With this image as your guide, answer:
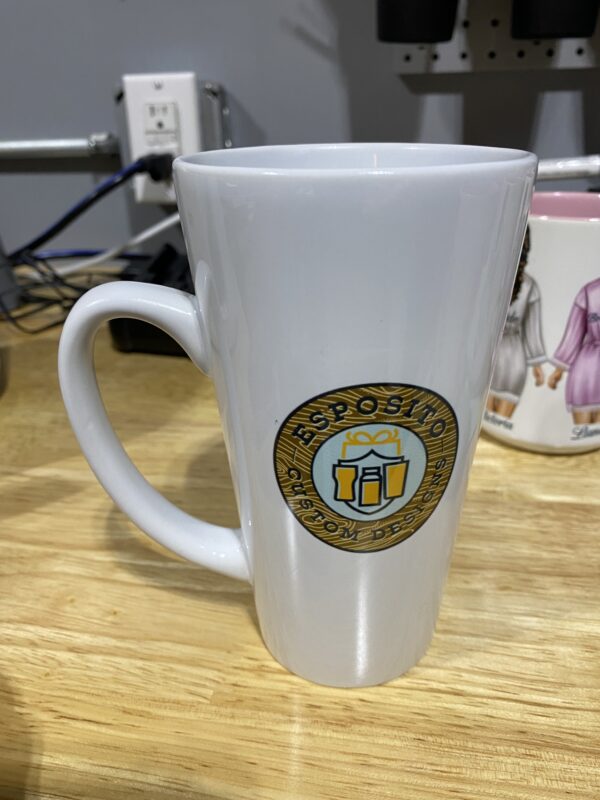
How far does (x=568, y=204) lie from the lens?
1.52 ft

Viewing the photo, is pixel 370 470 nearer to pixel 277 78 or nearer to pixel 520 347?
pixel 520 347

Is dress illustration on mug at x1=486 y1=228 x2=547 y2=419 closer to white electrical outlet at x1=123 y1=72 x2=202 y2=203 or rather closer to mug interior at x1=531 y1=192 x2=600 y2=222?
mug interior at x1=531 y1=192 x2=600 y2=222

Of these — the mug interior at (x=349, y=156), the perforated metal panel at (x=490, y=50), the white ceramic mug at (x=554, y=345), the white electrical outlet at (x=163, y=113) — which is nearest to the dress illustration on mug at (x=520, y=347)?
the white ceramic mug at (x=554, y=345)

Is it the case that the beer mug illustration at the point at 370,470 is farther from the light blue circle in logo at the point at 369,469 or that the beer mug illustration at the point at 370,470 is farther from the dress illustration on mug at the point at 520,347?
the dress illustration on mug at the point at 520,347

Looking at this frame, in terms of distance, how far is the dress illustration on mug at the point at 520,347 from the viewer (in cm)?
41

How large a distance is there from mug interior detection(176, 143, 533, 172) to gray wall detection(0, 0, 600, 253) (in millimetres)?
403

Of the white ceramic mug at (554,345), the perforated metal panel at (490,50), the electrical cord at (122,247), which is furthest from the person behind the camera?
the electrical cord at (122,247)

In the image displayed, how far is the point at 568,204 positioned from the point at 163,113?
409 mm

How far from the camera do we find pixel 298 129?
68cm

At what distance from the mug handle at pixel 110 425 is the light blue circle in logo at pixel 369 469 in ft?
0.21

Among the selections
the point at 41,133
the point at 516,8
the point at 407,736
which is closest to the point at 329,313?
the point at 407,736

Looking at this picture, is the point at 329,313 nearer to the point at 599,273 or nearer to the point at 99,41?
the point at 599,273

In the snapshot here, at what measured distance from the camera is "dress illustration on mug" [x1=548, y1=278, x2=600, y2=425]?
40cm

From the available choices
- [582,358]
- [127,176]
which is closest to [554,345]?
[582,358]
